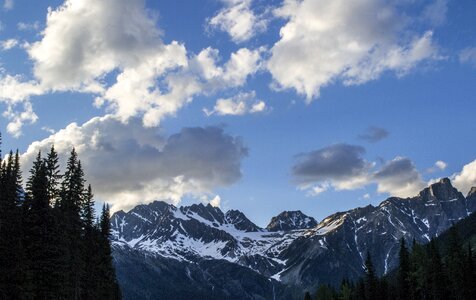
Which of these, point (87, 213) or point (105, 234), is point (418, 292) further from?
point (87, 213)

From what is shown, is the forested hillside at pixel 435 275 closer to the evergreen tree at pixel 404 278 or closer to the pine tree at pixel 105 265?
the evergreen tree at pixel 404 278

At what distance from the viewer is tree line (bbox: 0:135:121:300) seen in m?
55.6

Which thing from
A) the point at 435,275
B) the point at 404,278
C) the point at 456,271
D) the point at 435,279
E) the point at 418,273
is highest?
the point at 404,278

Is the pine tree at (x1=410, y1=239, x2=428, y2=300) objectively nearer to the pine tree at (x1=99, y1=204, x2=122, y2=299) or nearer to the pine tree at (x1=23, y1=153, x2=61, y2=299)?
the pine tree at (x1=99, y1=204, x2=122, y2=299)

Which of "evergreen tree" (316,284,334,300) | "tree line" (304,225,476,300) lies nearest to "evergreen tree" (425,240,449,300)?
"tree line" (304,225,476,300)

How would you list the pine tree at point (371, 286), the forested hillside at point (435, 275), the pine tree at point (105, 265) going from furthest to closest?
the pine tree at point (371, 286) < the forested hillside at point (435, 275) < the pine tree at point (105, 265)

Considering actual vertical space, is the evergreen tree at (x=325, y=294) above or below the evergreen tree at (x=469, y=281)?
above

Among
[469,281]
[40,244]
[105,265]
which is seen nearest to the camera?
[40,244]

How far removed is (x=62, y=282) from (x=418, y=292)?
252 ft

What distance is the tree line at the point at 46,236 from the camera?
55.6 metres

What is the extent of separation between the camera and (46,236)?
61.1 metres

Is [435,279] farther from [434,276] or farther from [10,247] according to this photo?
[10,247]

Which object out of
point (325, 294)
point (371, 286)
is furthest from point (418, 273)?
point (325, 294)

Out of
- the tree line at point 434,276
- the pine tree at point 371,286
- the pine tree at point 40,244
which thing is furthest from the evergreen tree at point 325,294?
the pine tree at point 40,244
